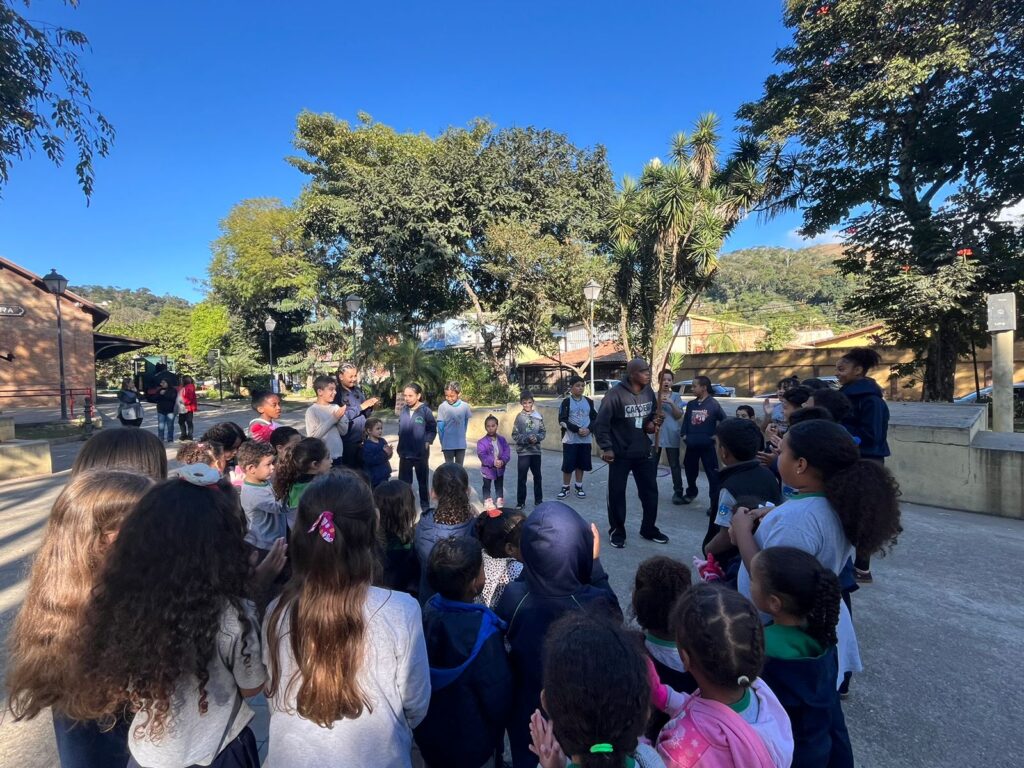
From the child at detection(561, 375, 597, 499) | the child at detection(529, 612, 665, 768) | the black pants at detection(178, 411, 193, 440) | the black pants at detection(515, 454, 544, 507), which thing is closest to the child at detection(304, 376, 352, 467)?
the black pants at detection(515, 454, 544, 507)

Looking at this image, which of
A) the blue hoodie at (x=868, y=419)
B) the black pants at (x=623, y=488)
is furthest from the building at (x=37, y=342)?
the blue hoodie at (x=868, y=419)

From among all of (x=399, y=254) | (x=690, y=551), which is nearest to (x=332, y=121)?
(x=399, y=254)

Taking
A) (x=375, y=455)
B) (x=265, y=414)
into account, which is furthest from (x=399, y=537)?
(x=375, y=455)

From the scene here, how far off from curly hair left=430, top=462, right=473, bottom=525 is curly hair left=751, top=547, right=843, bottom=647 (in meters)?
1.56

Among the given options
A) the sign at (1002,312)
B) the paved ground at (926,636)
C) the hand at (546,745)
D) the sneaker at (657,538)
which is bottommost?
the paved ground at (926,636)

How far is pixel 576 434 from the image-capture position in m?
6.53

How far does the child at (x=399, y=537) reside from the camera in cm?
269

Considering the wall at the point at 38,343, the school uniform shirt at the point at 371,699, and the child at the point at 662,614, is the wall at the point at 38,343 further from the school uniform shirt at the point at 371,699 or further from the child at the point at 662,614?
the child at the point at 662,614

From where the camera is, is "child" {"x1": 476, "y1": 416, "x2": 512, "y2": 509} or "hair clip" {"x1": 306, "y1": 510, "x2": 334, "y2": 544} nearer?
"hair clip" {"x1": 306, "y1": 510, "x2": 334, "y2": 544}

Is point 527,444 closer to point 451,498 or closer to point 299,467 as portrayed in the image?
point 451,498

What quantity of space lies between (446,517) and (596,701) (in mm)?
1694

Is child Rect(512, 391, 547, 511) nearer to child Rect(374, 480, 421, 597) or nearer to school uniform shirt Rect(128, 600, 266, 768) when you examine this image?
child Rect(374, 480, 421, 597)

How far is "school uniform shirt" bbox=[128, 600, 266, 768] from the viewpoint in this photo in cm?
136

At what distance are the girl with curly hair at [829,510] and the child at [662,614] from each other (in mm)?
437
